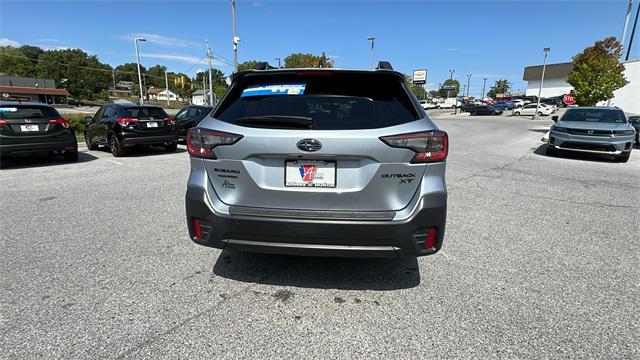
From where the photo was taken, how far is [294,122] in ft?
7.88

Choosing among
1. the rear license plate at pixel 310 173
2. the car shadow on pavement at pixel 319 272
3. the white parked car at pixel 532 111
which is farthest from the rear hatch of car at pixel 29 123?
the white parked car at pixel 532 111

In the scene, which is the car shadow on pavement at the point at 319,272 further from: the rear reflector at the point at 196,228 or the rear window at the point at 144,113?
the rear window at the point at 144,113

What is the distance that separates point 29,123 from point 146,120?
8.83 ft

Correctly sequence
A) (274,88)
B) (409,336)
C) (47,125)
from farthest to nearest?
(47,125), (274,88), (409,336)

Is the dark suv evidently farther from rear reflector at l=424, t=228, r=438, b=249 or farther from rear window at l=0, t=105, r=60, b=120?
rear reflector at l=424, t=228, r=438, b=249

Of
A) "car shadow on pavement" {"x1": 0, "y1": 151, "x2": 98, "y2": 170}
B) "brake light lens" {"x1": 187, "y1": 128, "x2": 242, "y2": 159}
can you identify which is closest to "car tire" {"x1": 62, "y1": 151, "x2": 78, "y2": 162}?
"car shadow on pavement" {"x1": 0, "y1": 151, "x2": 98, "y2": 170}

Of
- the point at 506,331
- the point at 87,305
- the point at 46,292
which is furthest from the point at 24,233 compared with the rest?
the point at 506,331

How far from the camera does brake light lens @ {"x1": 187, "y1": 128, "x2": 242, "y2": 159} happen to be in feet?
8.05

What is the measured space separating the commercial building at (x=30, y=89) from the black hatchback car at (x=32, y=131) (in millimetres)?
84053

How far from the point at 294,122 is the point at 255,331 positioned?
4.76ft

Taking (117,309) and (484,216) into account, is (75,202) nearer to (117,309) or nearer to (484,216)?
(117,309)

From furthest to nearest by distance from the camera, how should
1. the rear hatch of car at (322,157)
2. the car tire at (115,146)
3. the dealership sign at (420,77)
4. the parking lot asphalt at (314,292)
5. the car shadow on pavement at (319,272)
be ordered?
the dealership sign at (420,77) → the car tire at (115,146) → the car shadow on pavement at (319,272) → the rear hatch of car at (322,157) → the parking lot asphalt at (314,292)

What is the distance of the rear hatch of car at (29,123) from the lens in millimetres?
7680

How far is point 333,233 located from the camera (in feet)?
7.79
